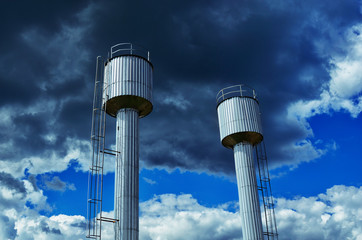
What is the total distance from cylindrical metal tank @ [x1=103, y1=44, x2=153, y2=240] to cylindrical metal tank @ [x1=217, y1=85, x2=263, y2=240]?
9.40m

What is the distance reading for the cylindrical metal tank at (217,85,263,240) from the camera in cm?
3825

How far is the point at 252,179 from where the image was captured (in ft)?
130

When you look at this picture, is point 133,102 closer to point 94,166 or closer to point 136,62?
point 136,62

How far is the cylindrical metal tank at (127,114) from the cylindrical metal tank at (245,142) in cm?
940

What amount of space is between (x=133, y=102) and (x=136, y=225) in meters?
9.50

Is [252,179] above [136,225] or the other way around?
above

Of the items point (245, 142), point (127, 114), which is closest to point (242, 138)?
point (245, 142)

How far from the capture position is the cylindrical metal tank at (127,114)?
30438 millimetres

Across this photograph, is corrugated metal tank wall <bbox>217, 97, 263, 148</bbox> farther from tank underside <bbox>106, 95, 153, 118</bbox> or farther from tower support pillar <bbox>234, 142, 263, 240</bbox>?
tank underside <bbox>106, 95, 153, 118</bbox>

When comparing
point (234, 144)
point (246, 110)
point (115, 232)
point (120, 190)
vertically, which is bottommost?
point (115, 232)

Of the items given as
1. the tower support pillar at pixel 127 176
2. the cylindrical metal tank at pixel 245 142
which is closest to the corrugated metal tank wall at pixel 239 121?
the cylindrical metal tank at pixel 245 142

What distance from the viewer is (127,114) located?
33750 millimetres

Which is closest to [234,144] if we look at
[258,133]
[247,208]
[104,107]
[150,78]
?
[258,133]

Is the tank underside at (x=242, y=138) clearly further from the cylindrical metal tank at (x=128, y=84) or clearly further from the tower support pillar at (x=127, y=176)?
the tower support pillar at (x=127, y=176)
